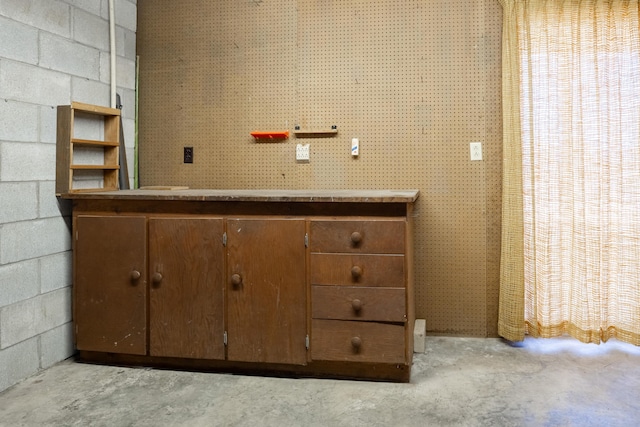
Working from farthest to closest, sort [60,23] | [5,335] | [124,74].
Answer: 1. [124,74]
2. [60,23]
3. [5,335]

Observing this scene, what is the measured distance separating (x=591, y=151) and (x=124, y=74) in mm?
2839

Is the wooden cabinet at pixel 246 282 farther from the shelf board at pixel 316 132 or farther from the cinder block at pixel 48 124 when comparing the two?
the shelf board at pixel 316 132

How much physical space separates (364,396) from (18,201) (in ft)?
6.13

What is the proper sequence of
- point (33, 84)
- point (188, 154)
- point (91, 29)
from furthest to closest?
1. point (188, 154)
2. point (91, 29)
3. point (33, 84)

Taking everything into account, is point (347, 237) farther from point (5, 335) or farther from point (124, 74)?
point (124, 74)

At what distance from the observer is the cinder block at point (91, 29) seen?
101 inches

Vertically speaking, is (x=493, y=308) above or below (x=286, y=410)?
above

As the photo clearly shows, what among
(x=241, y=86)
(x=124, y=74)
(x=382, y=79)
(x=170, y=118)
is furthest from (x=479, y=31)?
(x=124, y=74)

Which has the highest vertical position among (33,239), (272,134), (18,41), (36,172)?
(18,41)

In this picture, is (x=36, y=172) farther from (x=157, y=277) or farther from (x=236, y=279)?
(x=236, y=279)

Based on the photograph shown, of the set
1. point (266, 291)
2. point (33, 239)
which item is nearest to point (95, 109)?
point (33, 239)

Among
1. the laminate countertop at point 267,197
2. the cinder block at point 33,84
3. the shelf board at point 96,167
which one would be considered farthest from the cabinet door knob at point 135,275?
the cinder block at point 33,84

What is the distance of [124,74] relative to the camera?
2.96 meters

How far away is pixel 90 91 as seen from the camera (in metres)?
2.68
